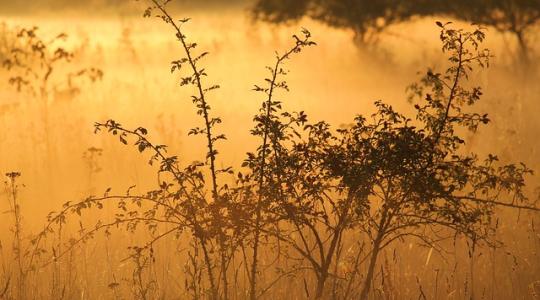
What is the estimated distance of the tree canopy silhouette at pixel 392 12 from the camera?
2697 centimetres

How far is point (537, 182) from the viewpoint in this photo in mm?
12523

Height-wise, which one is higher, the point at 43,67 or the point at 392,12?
the point at 392,12

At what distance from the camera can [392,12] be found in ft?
97.0

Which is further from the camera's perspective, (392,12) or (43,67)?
(392,12)

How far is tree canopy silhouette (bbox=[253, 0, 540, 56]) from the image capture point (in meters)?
27.0

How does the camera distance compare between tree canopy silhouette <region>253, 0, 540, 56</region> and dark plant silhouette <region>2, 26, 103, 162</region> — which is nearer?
dark plant silhouette <region>2, 26, 103, 162</region>

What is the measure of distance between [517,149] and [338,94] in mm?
16097

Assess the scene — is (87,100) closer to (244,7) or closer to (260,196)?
(244,7)

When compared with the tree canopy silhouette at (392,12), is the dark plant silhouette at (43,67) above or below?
below

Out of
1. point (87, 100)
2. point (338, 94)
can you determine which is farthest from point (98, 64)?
point (338, 94)

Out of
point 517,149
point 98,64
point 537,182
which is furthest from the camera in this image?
point 98,64

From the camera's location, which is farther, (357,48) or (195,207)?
(357,48)

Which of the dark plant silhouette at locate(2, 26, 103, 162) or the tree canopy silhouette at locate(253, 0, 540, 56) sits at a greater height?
the tree canopy silhouette at locate(253, 0, 540, 56)

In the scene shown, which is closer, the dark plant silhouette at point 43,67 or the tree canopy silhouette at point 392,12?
the dark plant silhouette at point 43,67
